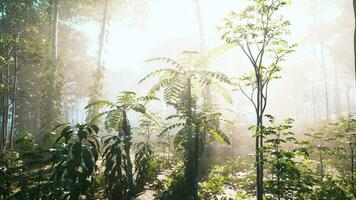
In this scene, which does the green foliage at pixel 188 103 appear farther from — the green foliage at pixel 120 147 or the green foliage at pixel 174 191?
the green foliage at pixel 174 191

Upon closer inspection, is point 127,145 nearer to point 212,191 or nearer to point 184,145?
point 184,145

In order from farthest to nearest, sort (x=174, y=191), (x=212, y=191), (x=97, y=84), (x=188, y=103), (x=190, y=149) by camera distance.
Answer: (x=97, y=84)
(x=212, y=191)
(x=174, y=191)
(x=188, y=103)
(x=190, y=149)

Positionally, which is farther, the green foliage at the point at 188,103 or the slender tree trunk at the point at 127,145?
the slender tree trunk at the point at 127,145

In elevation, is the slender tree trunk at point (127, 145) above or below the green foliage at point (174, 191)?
above

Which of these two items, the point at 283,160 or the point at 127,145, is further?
the point at 127,145

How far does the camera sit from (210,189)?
30.4 ft

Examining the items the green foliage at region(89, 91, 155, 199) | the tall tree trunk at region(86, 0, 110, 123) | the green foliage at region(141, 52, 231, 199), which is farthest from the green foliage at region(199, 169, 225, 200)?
the tall tree trunk at region(86, 0, 110, 123)

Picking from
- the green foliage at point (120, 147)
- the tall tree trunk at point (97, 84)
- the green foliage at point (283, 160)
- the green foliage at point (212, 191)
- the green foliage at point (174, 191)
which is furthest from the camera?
the tall tree trunk at point (97, 84)

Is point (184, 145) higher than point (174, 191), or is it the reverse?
point (184, 145)

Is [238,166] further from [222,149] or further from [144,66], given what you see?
[144,66]

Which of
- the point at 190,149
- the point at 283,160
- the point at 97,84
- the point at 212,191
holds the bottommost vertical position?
the point at 212,191

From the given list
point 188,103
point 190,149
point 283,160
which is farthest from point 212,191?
point 283,160

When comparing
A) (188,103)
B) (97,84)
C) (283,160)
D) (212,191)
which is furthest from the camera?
(97,84)

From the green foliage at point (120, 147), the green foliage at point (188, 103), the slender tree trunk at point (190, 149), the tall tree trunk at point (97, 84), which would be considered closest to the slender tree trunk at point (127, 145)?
the green foliage at point (120, 147)
